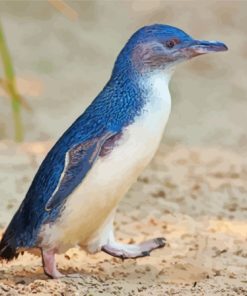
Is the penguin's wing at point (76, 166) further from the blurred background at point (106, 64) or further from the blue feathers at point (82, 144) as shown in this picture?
the blurred background at point (106, 64)

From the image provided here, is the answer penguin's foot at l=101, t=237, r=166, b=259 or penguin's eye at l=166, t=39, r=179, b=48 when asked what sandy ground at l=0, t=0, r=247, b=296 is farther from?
penguin's eye at l=166, t=39, r=179, b=48

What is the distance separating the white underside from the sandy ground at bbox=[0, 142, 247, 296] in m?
0.14

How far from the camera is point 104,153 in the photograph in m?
2.87

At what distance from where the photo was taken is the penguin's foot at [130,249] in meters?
3.14

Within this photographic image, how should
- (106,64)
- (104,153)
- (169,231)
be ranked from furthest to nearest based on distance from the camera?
(106,64), (169,231), (104,153)

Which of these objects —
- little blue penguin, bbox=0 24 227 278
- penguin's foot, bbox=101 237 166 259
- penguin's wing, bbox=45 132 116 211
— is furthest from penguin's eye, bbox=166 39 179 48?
penguin's foot, bbox=101 237 166 259

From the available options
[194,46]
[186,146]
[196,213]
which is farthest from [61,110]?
[194,46]

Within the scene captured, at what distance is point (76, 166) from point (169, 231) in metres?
1.05

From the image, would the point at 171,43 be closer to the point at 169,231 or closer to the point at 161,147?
the point at 169,231

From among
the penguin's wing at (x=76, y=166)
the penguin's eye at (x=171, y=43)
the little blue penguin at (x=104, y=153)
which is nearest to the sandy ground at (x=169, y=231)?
the little blue penguin at (x=104, y=153)

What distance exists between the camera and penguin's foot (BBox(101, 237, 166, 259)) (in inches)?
124

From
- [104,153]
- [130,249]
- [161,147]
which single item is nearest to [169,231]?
[130,249]

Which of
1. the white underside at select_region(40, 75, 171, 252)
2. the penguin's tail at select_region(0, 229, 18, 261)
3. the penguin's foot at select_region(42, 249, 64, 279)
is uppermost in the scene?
the white underside at select_region(40, 75, 171, 252)

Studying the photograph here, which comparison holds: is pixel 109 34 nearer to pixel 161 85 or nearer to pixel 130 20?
pixel 130 20
